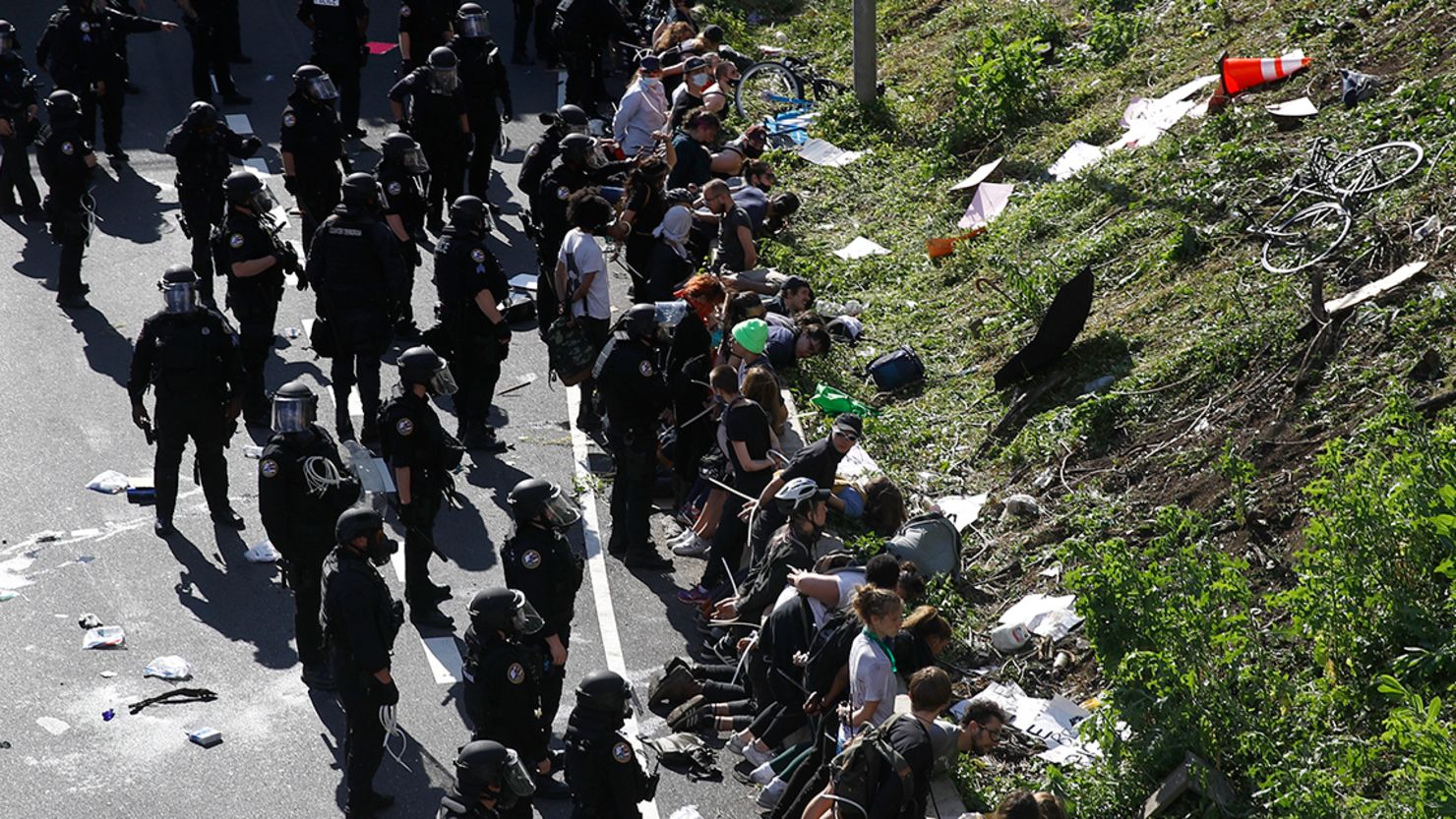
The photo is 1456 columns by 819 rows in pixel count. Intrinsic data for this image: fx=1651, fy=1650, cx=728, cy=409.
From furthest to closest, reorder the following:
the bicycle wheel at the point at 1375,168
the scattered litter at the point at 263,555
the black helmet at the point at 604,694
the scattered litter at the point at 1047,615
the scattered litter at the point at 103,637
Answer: the bicycle wheel at the point at 1375,168
the scattered litter at the point at 263,555
the scattered litter at the point at 103,637
the scattered litter at the point at 1047,615
the black helmet at the point at 604,694

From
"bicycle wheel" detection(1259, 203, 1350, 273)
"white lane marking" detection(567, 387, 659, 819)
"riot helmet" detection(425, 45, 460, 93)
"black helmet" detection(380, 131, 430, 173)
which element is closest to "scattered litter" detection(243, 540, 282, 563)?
"white lane marking" detection(567, 387, 659, 819)

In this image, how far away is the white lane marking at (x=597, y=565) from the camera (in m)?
10.1

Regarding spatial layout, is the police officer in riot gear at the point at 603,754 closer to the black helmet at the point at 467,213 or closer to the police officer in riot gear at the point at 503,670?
the police officer in riot gear at the point at 503,670

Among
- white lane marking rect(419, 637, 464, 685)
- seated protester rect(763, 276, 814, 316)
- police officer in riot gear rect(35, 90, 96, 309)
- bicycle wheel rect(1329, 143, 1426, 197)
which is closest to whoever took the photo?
white lane marking rect(419, 637, 464, 685)

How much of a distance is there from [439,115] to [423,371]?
578 centimetres

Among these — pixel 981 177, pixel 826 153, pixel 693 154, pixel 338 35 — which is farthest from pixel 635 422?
pixel 338 35

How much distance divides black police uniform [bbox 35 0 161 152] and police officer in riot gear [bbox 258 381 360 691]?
8518 mm

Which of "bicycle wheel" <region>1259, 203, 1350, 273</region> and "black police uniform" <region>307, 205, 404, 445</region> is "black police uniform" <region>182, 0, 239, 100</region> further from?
"bicycle wheel" <region>1259, 203, 1350, 273</region>

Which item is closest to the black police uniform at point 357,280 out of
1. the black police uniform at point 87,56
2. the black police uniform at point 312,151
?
the black police uniform at point 312,151

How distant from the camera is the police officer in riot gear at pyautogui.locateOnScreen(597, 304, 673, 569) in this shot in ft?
35.8

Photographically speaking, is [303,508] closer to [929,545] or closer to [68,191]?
[929,545]

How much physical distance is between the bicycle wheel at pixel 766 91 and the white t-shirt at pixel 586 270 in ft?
22.8

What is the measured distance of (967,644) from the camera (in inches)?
393

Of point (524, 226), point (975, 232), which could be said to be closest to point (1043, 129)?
point (975, 232)
